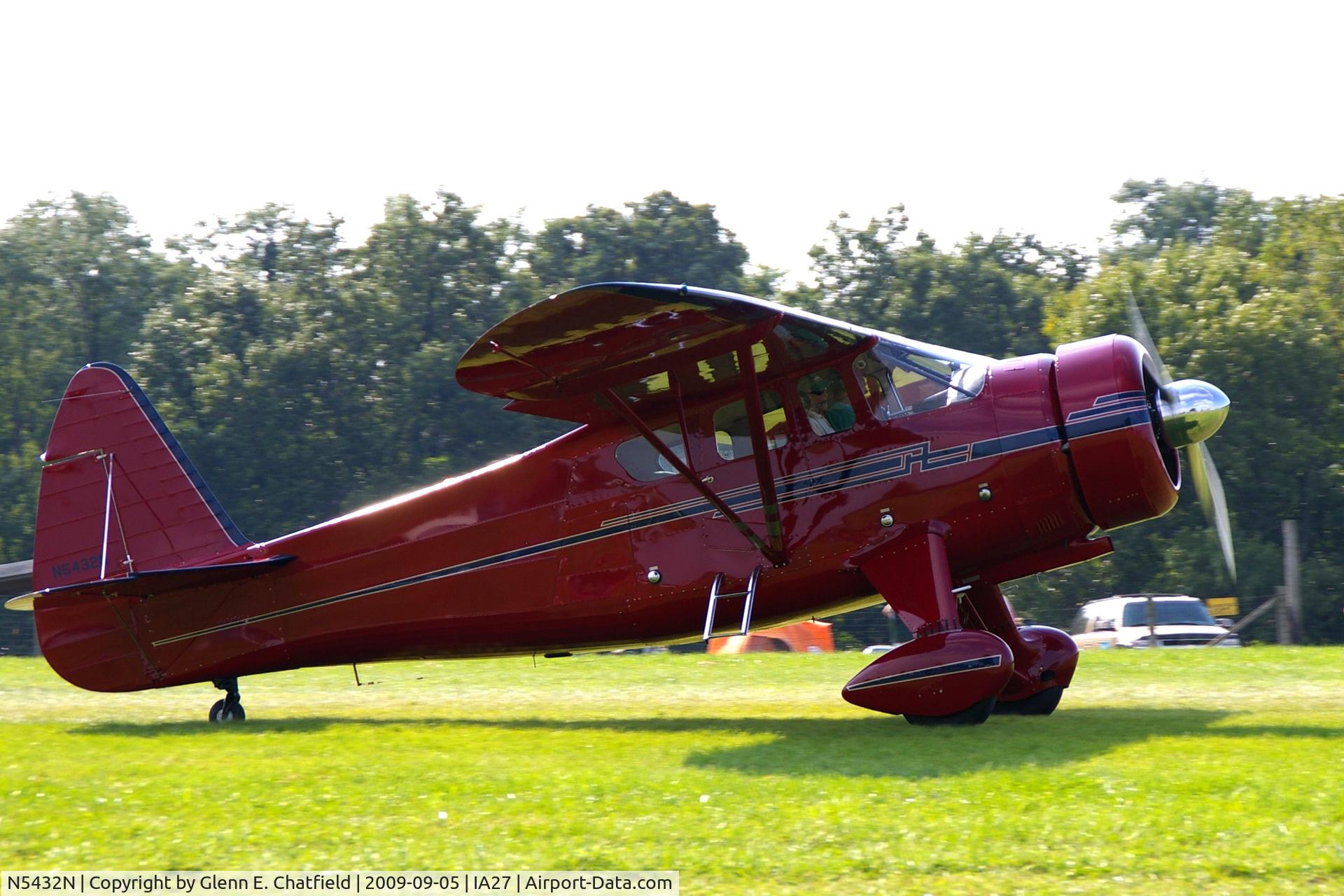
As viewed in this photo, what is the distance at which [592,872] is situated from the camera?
636cm

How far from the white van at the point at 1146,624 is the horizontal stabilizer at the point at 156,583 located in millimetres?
19037

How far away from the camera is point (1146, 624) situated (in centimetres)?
2812

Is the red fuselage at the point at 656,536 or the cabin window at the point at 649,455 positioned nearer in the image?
the red fuselage at the point at 656,536

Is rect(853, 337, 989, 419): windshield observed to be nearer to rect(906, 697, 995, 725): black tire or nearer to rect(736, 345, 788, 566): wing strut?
rect(736, 345, 788, 566): wing strut

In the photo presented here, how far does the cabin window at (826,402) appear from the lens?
10859mm

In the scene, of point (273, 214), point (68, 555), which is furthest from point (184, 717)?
point (273, 214)

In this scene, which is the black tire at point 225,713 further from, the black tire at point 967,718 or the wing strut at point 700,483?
the black tire at point 967,718

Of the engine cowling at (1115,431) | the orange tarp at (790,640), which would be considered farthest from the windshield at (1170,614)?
the engine cowling at (1115,431)

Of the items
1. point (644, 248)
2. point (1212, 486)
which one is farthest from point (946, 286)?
point (1212, 486)

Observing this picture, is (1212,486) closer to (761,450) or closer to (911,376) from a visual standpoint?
(911,376)

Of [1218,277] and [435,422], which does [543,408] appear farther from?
[435,422]

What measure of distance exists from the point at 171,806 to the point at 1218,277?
41.8 m

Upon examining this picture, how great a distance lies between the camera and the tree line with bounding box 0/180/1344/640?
131 ft

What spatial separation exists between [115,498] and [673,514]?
17.7ft
